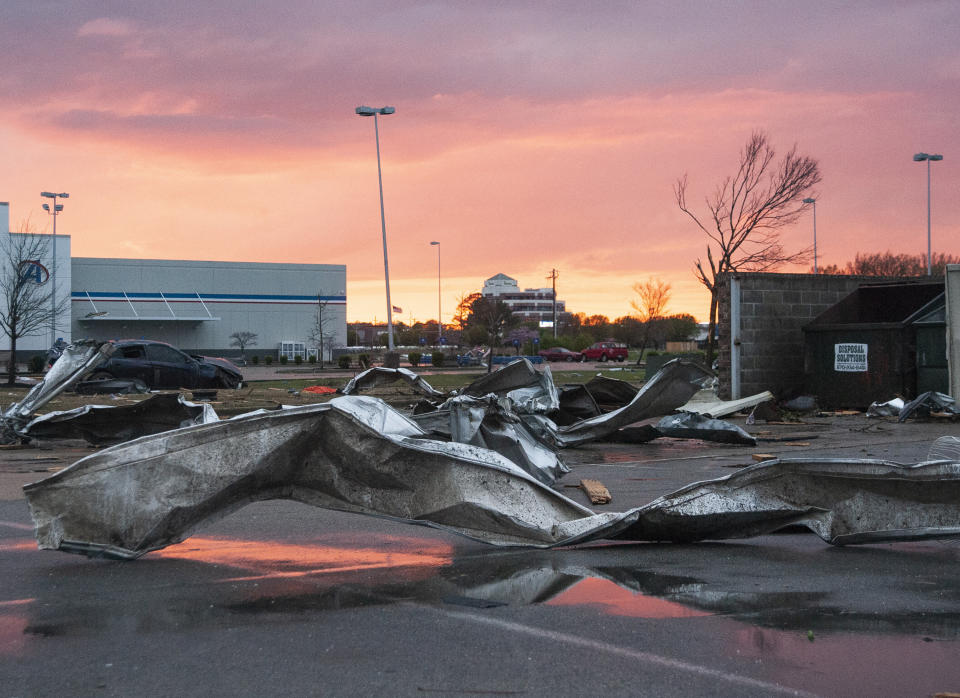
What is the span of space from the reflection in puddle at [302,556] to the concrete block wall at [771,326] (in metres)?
13.8

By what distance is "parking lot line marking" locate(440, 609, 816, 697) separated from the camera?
11.8 ft

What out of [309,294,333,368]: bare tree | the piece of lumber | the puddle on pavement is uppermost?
[309,294,333,368]: bare tree

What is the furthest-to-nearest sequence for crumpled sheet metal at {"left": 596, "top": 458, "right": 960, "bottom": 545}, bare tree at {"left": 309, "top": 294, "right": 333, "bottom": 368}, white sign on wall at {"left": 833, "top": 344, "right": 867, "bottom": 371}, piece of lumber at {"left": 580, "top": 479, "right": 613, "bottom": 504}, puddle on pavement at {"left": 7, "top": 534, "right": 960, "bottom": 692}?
bare tree at {"left": 309, "top": 294, "right": 333, "bottom": 368}
white sign on wall at {"left": 833, "top": 344, "right": 867, "bottom": 371}
piece of lumber at {"left": 580, "top": 479, "right": 613, "bottom": 504}
crumpled sheet metal at {"left": 596, "top": 458, "right": 960, "bottom": 545}
puddle on pavement at {"left": 7, "top": 534, "right": 960, "bottom": 692}

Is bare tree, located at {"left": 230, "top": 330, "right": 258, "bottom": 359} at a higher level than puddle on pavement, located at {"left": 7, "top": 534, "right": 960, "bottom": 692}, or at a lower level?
higher

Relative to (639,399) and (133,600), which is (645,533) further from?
(639,399)

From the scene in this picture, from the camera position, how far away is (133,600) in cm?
493

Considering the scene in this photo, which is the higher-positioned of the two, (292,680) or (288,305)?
(288,305)

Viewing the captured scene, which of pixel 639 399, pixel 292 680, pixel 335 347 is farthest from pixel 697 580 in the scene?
pixel 335 347

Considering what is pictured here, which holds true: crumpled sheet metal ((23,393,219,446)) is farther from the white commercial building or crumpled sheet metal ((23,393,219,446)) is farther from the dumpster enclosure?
the white commercial building

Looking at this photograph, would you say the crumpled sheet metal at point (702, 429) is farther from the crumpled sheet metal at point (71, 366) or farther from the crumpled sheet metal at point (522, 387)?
the crumpled sheet metal at point (71, 366)

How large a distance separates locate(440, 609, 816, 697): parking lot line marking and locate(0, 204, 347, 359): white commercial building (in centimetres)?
5887

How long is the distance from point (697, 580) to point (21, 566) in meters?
4.12

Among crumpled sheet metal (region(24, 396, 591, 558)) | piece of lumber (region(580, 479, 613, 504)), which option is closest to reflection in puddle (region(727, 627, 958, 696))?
crumpled sheet metal (region(24, 396, 591, 558))

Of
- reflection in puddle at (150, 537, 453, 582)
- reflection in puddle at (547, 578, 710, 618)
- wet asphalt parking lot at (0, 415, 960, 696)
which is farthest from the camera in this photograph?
reflection in puddle at (150, 537, 453, 582)
